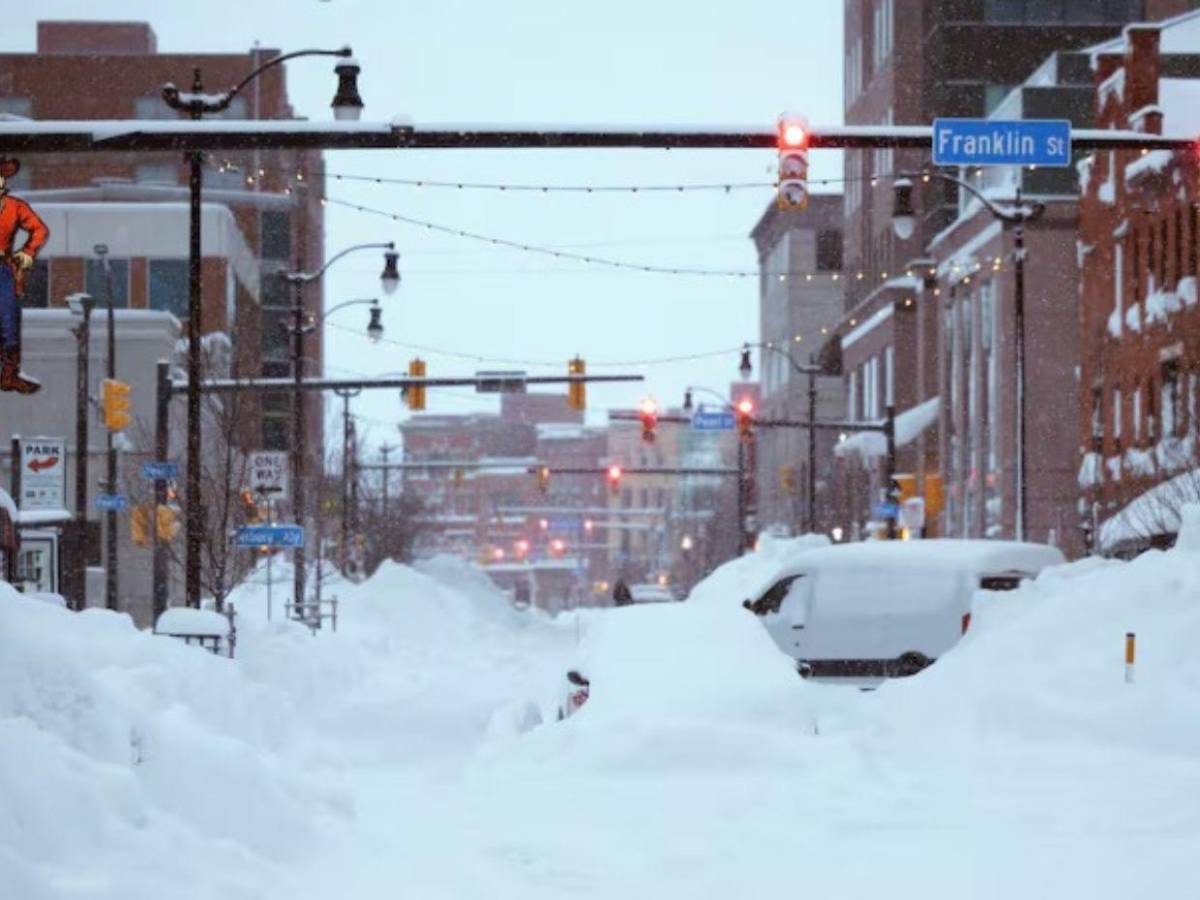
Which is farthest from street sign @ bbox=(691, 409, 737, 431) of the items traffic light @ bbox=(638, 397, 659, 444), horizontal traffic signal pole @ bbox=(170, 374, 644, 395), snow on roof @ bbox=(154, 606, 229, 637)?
snow on roof @ bbox=(154, 606, 229, 637)

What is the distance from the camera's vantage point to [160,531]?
114 feet

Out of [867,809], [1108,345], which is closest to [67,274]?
[1108,345]

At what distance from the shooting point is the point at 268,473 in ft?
104

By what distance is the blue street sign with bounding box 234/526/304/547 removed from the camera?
30.6m

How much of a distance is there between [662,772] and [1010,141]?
765 centimetres

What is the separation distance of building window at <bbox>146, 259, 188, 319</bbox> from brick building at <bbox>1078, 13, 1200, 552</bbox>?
3668 cm

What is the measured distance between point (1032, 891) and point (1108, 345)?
4629 centimetres

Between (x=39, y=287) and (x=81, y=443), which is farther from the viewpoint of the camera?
(x=39, y=287)

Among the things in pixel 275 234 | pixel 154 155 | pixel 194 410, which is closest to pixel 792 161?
pixel 194 410

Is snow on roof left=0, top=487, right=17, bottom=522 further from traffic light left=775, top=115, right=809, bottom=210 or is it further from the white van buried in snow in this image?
the white van buried in snow

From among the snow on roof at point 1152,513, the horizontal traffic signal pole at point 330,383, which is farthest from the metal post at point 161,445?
the snow on roof at point 1152,513

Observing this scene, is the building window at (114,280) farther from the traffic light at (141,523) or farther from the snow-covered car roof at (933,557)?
the snow-covered car roof at (933,557)

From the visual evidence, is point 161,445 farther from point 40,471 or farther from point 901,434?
point 901,434

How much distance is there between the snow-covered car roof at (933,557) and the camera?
2566 cm
